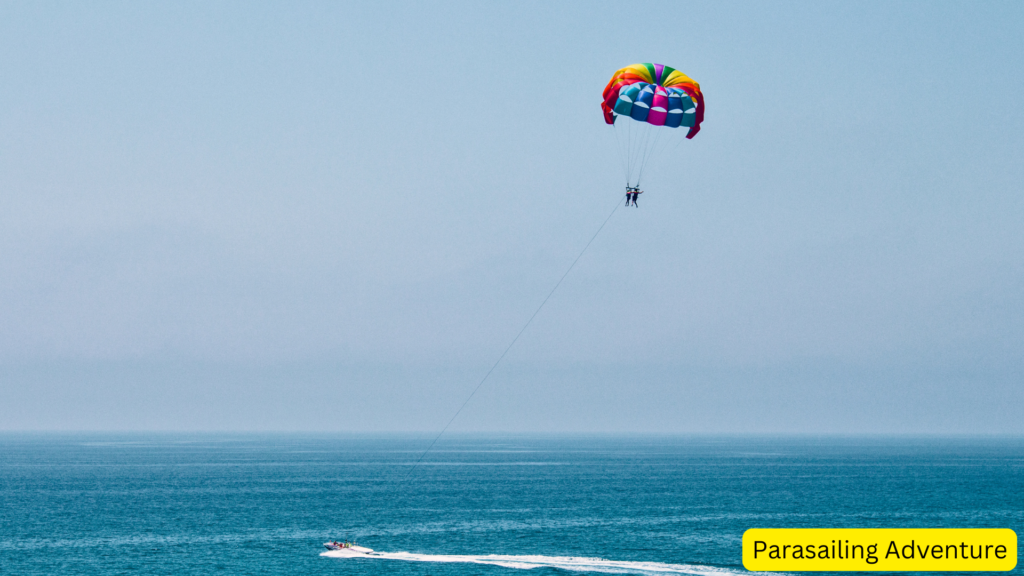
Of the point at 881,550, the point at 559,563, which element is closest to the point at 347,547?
the point at 559,563

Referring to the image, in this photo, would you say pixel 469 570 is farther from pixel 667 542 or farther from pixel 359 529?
pixel 359 529

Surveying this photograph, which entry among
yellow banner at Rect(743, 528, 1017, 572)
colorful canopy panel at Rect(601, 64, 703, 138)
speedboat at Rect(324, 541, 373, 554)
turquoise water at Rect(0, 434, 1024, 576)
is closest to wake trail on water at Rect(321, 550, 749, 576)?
turquoise water at Rect(0, 434, 1024, 576)

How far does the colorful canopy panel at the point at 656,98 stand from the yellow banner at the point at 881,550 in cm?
2490

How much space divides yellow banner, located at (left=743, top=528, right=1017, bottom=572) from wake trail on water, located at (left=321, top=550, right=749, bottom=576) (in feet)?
12.2

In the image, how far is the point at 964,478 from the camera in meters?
142

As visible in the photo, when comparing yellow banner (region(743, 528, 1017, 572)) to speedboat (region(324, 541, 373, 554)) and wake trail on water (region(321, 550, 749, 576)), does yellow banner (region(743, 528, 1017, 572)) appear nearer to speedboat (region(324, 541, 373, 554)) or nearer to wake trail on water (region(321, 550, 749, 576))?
wake trail on water (region(321, 550, 749, 576))

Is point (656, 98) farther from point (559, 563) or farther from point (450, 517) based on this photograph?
point (450, 517)

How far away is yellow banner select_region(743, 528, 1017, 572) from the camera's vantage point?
183 feet

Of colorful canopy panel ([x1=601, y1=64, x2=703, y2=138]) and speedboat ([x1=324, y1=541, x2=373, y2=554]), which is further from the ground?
colorful canopy panel ([x1=601, y1=64, x2=703, y2=138])

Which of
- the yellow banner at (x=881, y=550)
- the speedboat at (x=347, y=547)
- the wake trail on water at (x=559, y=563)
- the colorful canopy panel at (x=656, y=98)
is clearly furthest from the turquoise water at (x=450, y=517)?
the colorful canopy panel at (x=656, y=98)

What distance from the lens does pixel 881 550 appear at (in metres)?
60.7

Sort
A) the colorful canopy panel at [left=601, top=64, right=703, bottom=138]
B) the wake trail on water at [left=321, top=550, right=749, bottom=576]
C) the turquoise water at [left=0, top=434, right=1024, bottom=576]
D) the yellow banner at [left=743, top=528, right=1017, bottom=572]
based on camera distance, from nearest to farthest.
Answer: the colorful canopy panel at [left=601, top=64, right=703, bottom=138]
the wake trail on water at [left=321, top=550, right=749, bottom=576]
the yellow banner at [left=743, top=528, right=1017, bottom=572]
the turquoise water at [left=0, top=434, right=1024, bottom=576]

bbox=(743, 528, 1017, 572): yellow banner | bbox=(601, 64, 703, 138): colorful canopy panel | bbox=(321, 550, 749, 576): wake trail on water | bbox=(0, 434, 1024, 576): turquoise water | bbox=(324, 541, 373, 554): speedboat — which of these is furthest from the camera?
bbox=(324, 541, 373, 554): speedboat

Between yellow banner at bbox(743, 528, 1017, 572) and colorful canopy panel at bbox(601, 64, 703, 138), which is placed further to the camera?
yellow banner at bbox(743, 528, 1017, 572)
